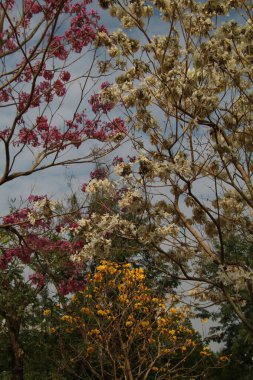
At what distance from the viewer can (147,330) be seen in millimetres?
10156

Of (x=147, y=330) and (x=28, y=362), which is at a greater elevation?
(x=28, y=362)

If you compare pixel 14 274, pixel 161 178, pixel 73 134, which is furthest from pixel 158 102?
pixel 14 274

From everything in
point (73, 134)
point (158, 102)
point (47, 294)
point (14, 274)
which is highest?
point (47, 294)

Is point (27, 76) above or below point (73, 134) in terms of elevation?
above

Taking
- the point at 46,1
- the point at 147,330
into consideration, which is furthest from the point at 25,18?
the point at 147,330

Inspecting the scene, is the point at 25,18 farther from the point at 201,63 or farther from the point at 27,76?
the point at 201,63

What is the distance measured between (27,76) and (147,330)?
237 inches

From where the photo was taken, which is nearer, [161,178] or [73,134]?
[161,178]

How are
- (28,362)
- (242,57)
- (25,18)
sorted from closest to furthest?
(242,57) < (25,18) < (28,362)

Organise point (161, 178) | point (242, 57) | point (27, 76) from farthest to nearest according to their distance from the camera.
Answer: point (27, 76)
point (242, 57)
point (161, 178)

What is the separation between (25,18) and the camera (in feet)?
21.5

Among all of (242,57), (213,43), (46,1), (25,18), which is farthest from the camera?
(25,18)

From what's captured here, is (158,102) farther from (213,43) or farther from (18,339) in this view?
(18,339)

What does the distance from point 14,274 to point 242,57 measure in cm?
837
